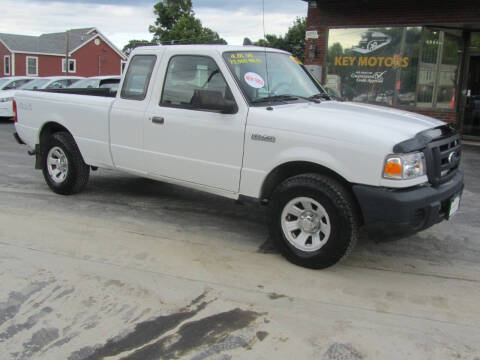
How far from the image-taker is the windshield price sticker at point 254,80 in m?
4.66

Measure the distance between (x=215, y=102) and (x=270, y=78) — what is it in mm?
764

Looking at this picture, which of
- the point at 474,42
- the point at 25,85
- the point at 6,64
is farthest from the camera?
the point at 6,64

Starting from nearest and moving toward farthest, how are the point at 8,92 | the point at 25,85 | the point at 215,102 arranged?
the point at 215,102 < the point at 8,92 < the point at 25,85

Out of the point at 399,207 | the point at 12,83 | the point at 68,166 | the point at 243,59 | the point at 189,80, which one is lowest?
the point at 68,166

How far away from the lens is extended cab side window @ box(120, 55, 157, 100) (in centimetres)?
535

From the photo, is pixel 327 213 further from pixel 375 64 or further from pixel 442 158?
pixel 375 64

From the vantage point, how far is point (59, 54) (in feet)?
158

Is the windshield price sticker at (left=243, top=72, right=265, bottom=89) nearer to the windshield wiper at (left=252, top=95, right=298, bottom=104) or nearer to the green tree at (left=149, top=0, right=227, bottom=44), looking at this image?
the windshield wiper at (left=252, top=95, right=298, bottom=104)

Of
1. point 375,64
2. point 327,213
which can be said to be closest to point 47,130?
point 327,213

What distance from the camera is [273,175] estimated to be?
442 cm

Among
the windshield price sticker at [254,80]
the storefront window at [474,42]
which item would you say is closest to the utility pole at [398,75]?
the storefront window at [474,42]

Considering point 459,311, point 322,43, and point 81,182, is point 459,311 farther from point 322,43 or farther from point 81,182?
point 322,43

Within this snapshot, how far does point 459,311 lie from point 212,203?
3481 millimetres

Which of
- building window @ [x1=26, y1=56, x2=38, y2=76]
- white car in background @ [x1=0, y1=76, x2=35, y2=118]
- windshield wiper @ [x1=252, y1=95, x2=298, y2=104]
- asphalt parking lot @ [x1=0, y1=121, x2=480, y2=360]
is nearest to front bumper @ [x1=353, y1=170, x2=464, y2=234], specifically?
asphalt parking lot @ [x1=0, y1=121, x2=480, y2=360]
